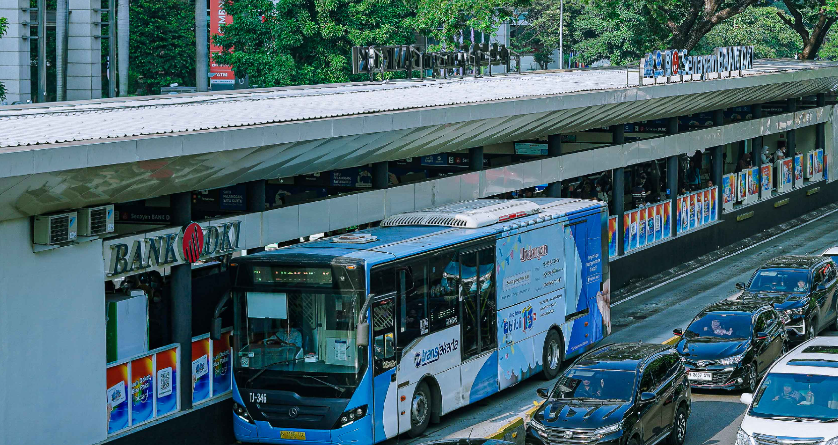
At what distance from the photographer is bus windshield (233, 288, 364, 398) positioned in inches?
710

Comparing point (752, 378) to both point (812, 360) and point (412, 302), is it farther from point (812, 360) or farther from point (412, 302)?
point (412, 302)

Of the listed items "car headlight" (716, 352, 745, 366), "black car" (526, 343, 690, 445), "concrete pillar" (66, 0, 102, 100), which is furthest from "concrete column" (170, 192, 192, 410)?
"concrete pillar" (66, 0, 102, 100)

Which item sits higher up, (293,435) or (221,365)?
(221,365)

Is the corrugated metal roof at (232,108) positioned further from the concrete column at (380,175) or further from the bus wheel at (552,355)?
the bus wheel at (552,355)

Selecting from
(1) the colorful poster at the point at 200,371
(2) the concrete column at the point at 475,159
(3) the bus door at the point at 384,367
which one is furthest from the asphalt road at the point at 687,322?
(2) the concrete column at the point at 475,159

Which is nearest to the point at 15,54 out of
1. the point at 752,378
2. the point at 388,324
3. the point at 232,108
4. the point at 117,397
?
the point at 232,108

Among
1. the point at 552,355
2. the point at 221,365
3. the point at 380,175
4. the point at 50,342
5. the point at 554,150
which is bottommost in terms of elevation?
the point at 552,355

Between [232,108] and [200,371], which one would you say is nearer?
[200,371]

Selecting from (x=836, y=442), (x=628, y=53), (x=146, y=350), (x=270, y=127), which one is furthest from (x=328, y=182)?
(x=628, y=53)

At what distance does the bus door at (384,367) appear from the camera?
18312 mm

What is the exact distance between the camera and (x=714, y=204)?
43250 mm

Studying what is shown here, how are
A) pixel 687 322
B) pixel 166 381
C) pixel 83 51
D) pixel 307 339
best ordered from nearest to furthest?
pixel 307 339 → pixel 166 381 → pixel 687 322 → pixel 83 51

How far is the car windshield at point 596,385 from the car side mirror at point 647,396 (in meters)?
0.18

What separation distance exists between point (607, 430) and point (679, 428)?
2.31 meters
